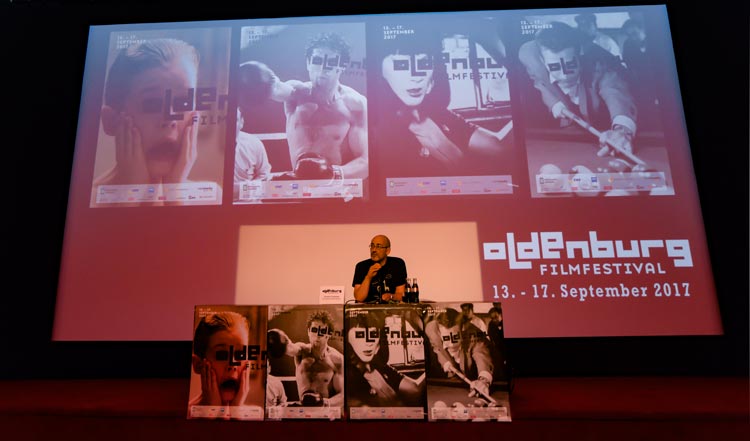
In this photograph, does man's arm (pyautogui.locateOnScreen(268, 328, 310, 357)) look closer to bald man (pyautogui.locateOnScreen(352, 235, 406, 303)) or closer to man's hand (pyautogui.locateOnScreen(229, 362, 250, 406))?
man's hand (pyautogui.locateOnScreen(229, 362, 250, 406))

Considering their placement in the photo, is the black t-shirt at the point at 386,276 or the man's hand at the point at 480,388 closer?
the man's hand at the point at 480,388

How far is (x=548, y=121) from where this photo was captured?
3258 mm

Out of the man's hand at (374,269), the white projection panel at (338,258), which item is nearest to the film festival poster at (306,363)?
the man's hand at (374,269)

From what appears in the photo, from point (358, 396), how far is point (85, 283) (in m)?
2.56

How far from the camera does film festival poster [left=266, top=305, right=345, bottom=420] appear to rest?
4.97 feet

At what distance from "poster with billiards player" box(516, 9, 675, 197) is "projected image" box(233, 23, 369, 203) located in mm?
Result: 1276

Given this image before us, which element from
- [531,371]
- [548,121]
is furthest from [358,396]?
[548,121]

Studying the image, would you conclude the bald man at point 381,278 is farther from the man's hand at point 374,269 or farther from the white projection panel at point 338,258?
the white projection panel at point 338,258

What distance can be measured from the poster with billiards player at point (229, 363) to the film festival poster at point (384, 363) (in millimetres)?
312

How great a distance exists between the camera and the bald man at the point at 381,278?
2188mm

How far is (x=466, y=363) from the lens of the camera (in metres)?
1.51

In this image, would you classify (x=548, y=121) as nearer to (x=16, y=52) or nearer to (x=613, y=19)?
(x=613, y=19)

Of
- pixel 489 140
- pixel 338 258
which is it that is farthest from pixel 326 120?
pixel 489 140

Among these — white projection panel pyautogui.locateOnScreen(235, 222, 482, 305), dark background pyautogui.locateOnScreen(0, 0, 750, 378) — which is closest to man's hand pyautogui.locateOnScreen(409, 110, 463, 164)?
white projection panel pyautogui.locateOnScreen(235, 222, 482, 305)
